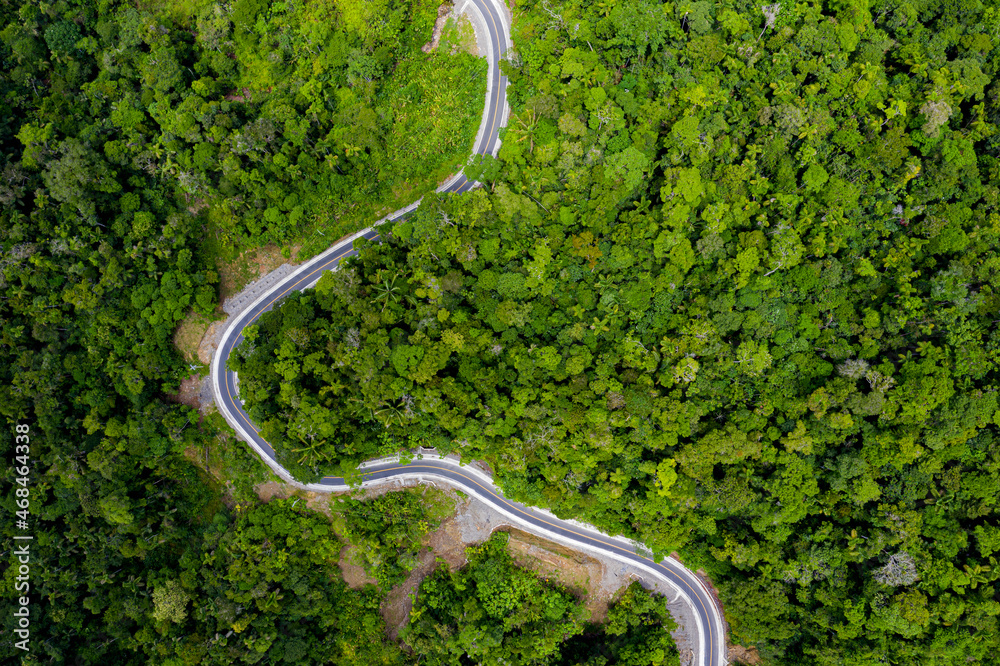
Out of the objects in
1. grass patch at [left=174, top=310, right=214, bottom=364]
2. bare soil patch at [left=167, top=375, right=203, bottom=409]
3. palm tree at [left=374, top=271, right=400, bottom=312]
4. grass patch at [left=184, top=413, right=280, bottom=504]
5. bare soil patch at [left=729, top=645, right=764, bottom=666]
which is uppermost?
Answer: palm tree at [left=374, top=271, right=400, bottom=312]

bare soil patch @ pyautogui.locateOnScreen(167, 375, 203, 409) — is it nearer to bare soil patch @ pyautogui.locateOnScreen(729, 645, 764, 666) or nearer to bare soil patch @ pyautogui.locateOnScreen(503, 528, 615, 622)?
bare soil patch @ pyautogui.locateOnScreen(503, 528, 615, 622)

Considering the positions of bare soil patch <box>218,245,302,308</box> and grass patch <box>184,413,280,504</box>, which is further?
bare soil patch <box>218,245,302,308</box>

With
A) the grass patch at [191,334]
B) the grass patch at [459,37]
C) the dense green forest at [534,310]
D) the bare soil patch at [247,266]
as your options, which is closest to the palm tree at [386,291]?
the dense green forest at [534,310]

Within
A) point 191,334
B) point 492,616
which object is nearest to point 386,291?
point 191,334

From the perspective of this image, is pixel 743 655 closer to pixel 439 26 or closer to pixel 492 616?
pixel 492 616

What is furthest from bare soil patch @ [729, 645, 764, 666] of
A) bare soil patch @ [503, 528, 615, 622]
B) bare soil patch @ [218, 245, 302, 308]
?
bare soil patch @ [218, 245, 302, 308]

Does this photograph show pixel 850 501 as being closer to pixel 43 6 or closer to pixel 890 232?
pixel 890 232

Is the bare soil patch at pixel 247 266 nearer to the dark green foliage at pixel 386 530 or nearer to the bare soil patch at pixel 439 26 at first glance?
the bare soil patch at pixel 439 26
